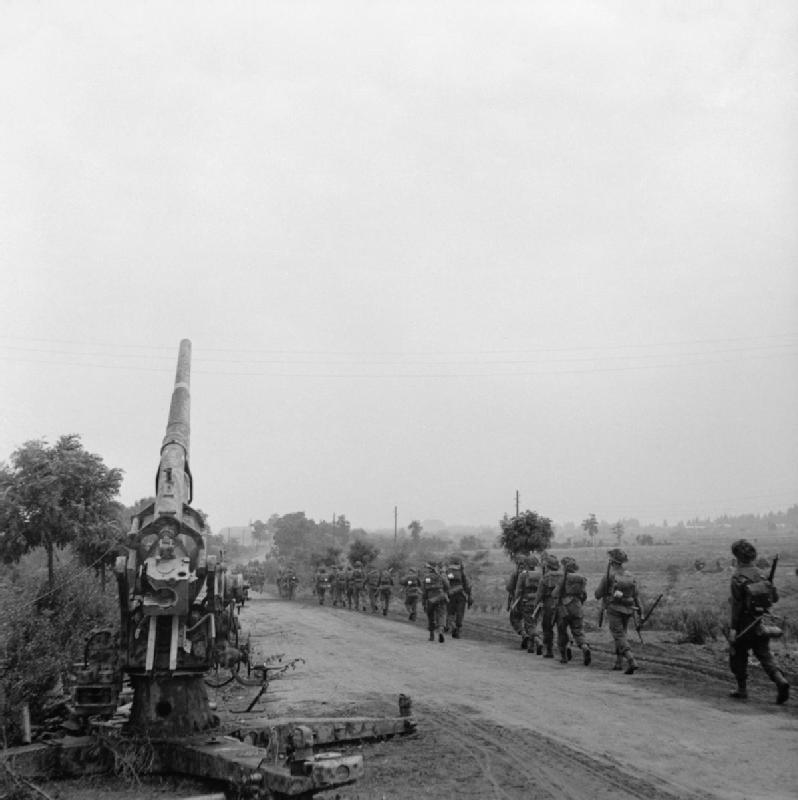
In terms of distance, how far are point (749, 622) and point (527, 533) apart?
20.8 metres

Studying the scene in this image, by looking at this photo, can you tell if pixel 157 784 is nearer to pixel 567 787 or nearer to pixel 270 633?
pixel 567 787

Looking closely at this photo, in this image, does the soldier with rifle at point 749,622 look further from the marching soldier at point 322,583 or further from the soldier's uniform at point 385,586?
the marching soldier at point 322,583

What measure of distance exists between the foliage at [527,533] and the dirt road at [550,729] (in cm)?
1655

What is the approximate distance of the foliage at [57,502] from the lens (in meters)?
16.6

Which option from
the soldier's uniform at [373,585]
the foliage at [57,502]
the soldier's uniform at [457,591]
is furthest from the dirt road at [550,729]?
the soldier's uniform at [373,585]

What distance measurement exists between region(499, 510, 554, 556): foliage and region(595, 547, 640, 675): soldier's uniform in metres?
17.7

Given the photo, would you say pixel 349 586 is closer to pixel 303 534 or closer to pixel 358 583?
pixel 358 583

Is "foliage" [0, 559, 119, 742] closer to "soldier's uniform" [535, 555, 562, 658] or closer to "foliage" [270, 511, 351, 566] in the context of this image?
"soldier's uniform" [535, 555, 562, 658]

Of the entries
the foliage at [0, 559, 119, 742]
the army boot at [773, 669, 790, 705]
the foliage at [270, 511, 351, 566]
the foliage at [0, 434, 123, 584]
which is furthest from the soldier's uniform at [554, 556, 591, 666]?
the foliage at [270, 511, 351, 566]

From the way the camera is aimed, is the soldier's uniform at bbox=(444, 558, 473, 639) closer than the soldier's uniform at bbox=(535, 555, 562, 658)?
No

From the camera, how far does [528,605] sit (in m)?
15.6

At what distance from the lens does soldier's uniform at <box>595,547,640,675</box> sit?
11.7m

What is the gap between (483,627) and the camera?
20.8 meters

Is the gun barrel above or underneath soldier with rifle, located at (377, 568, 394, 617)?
above
